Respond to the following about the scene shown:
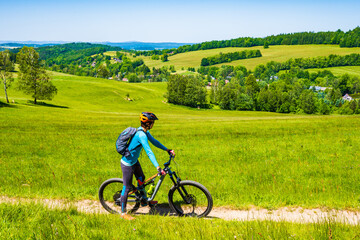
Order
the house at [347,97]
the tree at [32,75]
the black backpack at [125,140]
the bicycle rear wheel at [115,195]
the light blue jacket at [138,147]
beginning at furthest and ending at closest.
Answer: the house at [347,97] < the tree at [32,75] < the bicycle rear wheel at [115,195] < the black backpack at [125,140] < the light blue jacket at [138,147]

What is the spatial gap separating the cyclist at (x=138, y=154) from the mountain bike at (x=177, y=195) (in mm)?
193

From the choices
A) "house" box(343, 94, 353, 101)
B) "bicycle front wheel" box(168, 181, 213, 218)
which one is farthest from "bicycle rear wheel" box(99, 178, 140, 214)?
"house" box(343, 94, 353, 101)

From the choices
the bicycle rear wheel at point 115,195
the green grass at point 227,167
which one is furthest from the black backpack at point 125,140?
the green grass at point 227,167

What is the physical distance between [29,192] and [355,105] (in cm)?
15568

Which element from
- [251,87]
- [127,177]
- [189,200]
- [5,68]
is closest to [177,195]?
[189,200]

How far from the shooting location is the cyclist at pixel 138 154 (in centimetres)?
663

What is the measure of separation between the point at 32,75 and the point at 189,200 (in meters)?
68.8

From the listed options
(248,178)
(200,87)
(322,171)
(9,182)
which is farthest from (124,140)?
(200,87)

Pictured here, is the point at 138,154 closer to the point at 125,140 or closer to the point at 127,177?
the point at 125,140

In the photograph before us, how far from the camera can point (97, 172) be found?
11.5 m

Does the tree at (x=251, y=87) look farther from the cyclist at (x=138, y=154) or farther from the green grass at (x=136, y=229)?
the green grass at (x=136, y=229)

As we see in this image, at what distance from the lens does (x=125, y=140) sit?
6.74 metres

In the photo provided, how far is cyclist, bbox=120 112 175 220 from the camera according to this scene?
663cm

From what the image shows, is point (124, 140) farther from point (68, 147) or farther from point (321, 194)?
point (68, 147)
